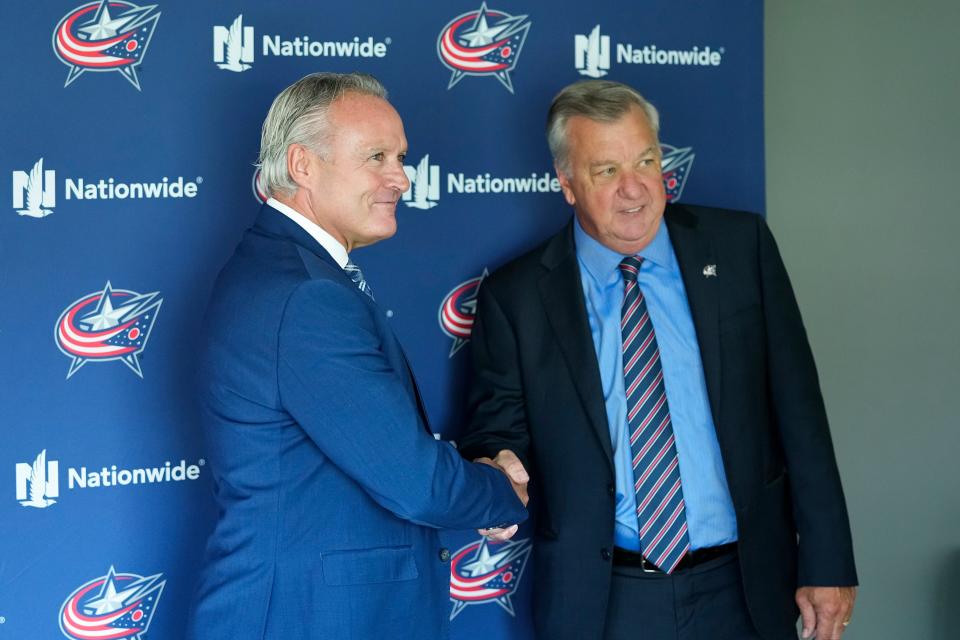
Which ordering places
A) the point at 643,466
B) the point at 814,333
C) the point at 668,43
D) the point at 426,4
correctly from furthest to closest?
the point at 814,333, the point at 668,43, the point at 426,4, the point at 643,466

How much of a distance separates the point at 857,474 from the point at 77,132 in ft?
9.68

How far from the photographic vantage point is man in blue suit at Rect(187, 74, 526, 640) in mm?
2068

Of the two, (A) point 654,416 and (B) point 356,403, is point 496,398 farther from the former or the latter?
(B) point 356,403

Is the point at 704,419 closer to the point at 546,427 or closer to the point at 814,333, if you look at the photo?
the point at 546,427

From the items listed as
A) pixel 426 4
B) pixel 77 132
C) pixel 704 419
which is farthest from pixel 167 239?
pixel 704 419

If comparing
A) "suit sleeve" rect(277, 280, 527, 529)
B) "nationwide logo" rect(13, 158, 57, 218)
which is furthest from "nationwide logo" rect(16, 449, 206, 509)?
"suit sleeve" rect(277, 280, 527, 529)

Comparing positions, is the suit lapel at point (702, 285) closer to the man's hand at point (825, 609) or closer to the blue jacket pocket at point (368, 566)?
the man's hand at point (825, 609)

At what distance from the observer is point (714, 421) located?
105 inches

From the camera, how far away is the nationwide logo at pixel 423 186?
10.2 ft

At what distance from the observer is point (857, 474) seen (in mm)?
4023

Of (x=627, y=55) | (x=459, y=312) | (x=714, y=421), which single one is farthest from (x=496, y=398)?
(x=627, y=55)

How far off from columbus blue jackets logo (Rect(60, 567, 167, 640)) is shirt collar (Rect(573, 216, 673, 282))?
144 centimetres

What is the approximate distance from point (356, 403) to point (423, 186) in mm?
1182

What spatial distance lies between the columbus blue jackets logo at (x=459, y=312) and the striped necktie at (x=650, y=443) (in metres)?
0.56
